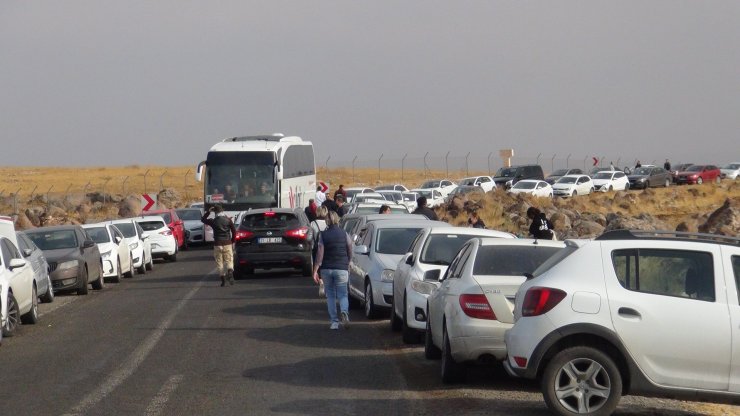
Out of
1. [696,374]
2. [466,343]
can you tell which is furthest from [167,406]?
[696,374]

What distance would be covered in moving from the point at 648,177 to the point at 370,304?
57.3 metres

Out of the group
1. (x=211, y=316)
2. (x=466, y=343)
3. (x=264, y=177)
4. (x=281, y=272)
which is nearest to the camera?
(x=466, y=343)

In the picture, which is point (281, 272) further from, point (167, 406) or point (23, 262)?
point (167, 406)

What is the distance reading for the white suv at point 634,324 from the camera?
9469mm

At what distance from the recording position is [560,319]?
9.62 meters

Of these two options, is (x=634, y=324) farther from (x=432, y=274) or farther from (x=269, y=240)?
(x=269, y=240)

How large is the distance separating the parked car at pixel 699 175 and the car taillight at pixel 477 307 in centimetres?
6765

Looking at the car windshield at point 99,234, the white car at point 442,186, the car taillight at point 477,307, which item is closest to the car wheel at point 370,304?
the car taillight at point 477,307

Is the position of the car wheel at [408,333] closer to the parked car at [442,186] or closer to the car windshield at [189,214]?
the car windshield at [189,214]

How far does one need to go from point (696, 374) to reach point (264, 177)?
29904 mm

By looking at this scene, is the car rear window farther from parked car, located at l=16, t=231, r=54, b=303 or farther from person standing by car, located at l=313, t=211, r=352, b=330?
person standing by car, located at l=313, t=211, r=352, b=330

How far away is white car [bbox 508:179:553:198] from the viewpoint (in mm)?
62938


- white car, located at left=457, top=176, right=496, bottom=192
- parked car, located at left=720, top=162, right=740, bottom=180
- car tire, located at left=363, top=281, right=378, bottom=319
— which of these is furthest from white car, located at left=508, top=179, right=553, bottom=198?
car tire, located at left=363, top=281, right=378, bottom=319

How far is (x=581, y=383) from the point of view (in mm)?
9656
